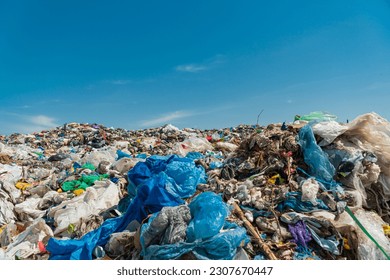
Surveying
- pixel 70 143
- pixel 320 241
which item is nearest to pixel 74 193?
pixel 320 241

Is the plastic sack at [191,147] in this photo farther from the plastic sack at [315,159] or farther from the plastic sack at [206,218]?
the plastic sack at [206,218]

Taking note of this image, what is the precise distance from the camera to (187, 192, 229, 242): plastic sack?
2.92 metres

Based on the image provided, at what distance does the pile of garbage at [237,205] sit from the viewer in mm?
3084

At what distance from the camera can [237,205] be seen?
3783 millimetres

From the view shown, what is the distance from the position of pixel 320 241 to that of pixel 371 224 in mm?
720

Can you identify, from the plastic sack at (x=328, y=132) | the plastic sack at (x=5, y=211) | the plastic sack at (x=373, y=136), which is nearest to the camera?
the plastic sack at (x=373, y=136)

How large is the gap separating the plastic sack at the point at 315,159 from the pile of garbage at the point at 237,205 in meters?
0.01

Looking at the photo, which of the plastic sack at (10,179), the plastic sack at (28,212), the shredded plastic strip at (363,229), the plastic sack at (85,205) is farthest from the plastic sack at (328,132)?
the plastic sack at (10,179)

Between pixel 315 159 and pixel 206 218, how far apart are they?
2.25 metres

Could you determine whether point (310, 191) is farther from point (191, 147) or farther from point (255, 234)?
point (191, 147)

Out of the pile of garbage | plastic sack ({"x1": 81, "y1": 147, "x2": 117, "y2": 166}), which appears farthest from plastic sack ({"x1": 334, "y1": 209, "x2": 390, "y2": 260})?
plastic sack ({"x1": 81, "y1": 147, "x2": 117, "y2": 166})

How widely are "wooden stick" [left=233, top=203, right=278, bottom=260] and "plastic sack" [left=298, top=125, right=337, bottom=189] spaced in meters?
1.38

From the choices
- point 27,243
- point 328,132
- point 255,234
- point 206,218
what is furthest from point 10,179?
point 328,132

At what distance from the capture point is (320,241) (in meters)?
3.25
